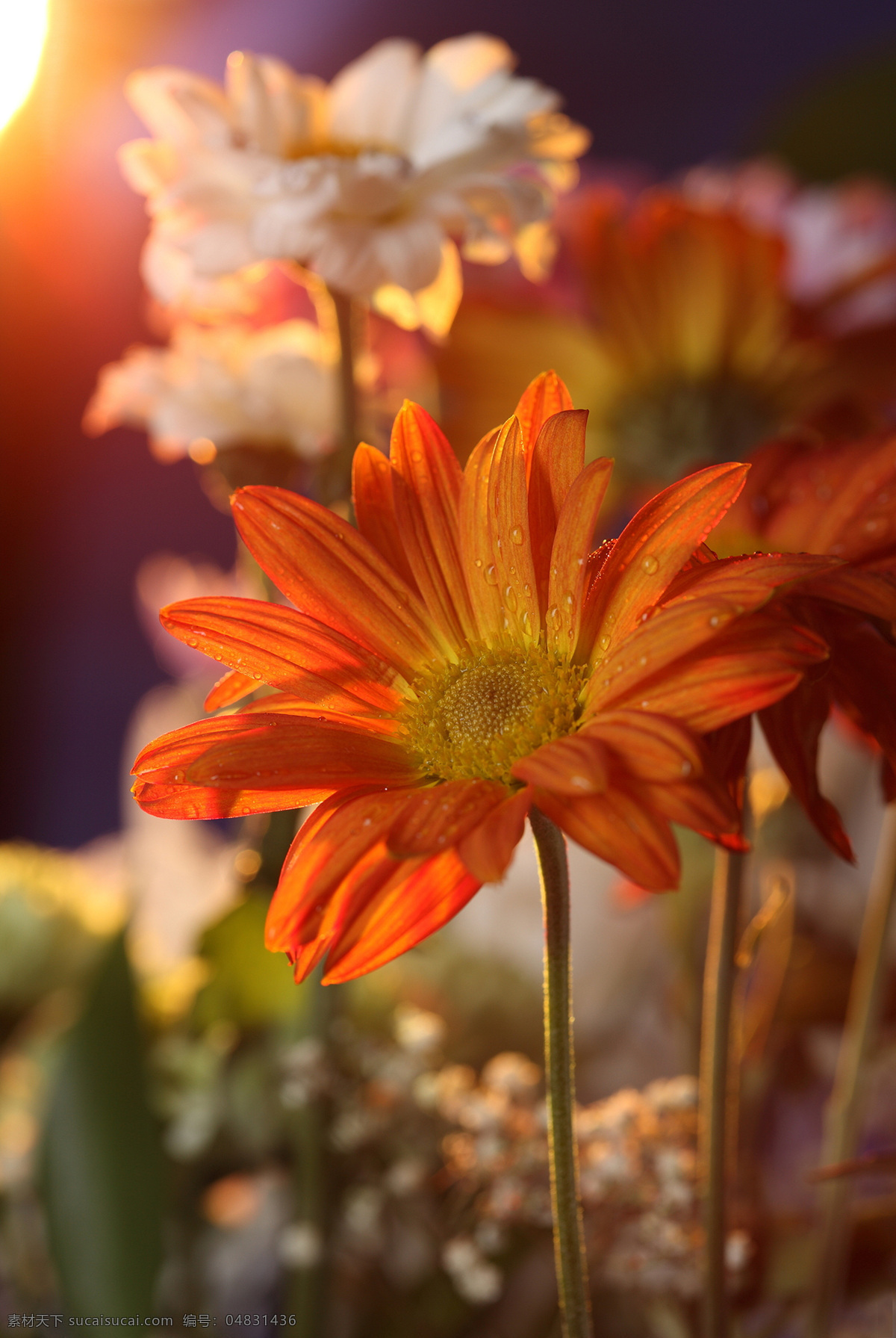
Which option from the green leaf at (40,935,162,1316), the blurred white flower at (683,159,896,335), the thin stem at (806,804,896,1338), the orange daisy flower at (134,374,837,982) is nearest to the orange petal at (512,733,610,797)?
the orange daisy flower at (134,374,837,982)

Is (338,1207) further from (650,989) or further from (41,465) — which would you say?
(41,465)

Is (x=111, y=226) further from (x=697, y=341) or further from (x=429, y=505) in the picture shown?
(x=429, y=505)

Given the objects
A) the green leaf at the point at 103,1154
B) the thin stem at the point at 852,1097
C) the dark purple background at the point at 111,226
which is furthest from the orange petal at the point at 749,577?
the dark purple background at the point at 111,226

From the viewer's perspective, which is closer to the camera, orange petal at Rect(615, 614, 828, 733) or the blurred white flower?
orange petal at Rect(615, 614, 828, 733)

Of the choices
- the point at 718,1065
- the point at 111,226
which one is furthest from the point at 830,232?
the point at 111,226

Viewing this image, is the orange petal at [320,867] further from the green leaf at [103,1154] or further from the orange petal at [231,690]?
the green leaf at [103,1154]

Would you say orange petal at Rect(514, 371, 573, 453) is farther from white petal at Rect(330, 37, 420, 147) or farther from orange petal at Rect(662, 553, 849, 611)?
white petal at Rect(330, 37, 420, 147)

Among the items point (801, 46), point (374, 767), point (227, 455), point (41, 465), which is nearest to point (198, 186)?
point (227, 455)
